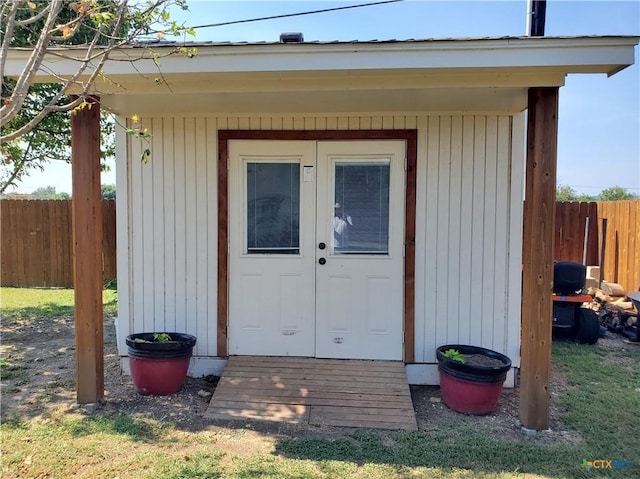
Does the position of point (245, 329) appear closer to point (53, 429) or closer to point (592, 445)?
point (53, 429)

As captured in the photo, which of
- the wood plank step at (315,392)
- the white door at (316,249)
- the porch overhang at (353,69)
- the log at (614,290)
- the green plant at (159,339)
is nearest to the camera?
the porch overhang at (353,69)

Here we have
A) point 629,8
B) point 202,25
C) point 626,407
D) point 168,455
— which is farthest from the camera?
point 202,25

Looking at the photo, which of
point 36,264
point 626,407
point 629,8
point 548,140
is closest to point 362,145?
point 548,140

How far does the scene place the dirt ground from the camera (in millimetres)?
3006

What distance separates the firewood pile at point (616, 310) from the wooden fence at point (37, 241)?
8.77 m

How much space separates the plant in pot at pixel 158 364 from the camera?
3406 mm

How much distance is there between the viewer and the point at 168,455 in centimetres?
259

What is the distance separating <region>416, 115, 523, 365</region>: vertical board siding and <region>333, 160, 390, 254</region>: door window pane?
0.33 m

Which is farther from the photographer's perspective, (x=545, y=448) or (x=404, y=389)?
(x=404, y=389)

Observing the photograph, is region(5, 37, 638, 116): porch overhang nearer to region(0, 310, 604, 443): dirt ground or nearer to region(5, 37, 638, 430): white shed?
region(5, 37, 638, 430): white shed

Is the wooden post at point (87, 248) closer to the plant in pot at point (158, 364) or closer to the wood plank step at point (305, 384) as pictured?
the plant in pot at point (158, 364)

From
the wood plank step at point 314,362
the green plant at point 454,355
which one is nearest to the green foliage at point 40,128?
the wood plank step at point 314,362

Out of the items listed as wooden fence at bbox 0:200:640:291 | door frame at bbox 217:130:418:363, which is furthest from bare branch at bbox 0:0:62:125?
wooden fence at bbox 0:200:640:291

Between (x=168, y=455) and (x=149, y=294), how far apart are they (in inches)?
68.2
